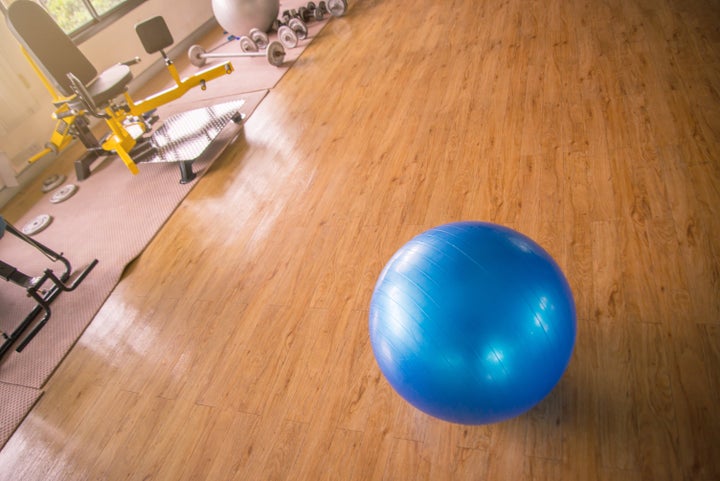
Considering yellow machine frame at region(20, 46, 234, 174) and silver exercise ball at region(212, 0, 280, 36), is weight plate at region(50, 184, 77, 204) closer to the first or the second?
yellow machine frame at region(20, 46, 234, 174)

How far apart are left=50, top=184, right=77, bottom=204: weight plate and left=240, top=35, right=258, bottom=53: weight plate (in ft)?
7.14

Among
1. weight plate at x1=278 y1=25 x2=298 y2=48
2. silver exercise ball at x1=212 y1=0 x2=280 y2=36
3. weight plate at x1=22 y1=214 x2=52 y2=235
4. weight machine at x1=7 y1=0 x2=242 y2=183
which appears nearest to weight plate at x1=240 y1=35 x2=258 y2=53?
Result: silver exercise ball at x1=212 y1=0 x2=280 y2=36

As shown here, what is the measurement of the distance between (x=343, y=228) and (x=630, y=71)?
195 centimetres

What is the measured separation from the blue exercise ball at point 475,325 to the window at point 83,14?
14.8 feet

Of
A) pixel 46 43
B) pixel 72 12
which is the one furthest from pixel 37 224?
pixel 72 12

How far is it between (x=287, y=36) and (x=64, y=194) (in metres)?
2.44

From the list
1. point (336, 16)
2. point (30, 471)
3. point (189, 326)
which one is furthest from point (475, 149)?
point (336, 16)

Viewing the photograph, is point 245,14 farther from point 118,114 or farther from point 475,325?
point 475,325

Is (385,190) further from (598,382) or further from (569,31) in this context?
(569,31)

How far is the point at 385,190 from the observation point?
2289 millimetres

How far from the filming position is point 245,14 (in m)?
4.23

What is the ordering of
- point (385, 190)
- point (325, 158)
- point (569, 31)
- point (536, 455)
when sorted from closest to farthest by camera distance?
point (536, 455) < point (385, 190) < point (325, 158) < point (569, 31)

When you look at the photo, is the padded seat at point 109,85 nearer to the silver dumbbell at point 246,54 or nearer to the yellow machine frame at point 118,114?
the yellow machine frame at point 118,114

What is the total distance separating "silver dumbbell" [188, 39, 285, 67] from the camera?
3.87 metres
